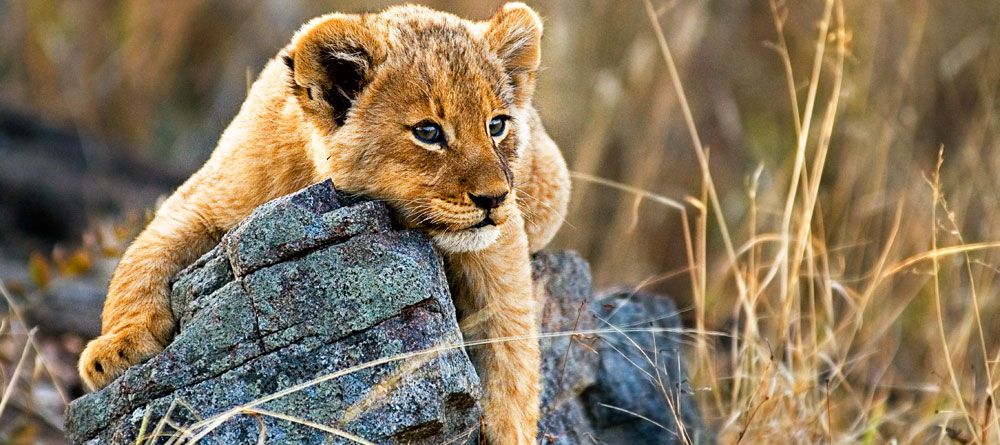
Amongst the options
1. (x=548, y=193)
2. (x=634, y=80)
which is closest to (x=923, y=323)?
(x=634, y=80)

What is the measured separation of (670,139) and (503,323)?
29.9 ft

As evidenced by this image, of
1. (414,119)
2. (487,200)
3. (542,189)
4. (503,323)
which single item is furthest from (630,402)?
(414,119)

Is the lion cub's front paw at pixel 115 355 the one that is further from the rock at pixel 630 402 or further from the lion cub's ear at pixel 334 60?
the rock at pixel 630 402

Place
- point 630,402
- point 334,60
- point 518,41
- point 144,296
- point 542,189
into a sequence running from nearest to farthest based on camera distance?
point 334,60
point 144,296
point 518,41
point 542,189
point 630,402

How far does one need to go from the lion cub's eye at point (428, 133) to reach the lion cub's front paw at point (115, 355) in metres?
1.32

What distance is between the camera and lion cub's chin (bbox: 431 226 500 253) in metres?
4.46

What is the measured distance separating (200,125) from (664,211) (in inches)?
229

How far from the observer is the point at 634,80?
40.7 ft

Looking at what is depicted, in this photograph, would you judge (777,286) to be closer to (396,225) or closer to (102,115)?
(396,225)

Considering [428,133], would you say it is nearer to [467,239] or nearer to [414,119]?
[414,119]

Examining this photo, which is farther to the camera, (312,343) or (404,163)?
(404,163)

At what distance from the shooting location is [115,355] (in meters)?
4.53

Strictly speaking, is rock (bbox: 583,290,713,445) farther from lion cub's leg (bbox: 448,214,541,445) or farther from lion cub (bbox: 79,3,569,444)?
lion cub (bbox: 79,3,569,444)

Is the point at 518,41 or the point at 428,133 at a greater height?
the point at 518,41
